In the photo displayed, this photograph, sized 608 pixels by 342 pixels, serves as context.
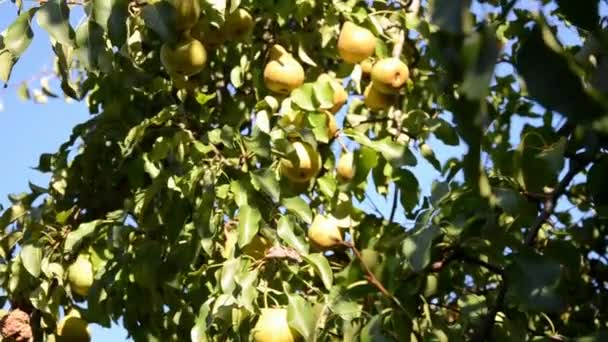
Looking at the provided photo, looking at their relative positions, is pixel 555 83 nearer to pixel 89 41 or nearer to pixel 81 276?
pixel 89 41

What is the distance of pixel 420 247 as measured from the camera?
1317 mm

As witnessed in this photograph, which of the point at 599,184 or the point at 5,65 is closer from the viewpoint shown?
the point at 599,184

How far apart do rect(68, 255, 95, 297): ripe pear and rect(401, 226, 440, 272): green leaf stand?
37.9 inches

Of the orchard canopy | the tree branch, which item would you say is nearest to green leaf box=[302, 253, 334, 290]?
the orchard canopy

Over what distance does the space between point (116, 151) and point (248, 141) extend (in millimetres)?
675

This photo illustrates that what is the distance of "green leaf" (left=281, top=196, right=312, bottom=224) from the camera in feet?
6.28

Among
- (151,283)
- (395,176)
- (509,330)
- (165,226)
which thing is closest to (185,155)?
(165,226)

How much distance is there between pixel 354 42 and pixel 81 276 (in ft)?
2.72

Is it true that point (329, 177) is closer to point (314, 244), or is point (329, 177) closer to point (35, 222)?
point (314, 244)

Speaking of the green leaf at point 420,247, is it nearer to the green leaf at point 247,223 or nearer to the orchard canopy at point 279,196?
the orchard canopy at point 279,196

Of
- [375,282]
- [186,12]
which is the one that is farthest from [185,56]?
[375,282]

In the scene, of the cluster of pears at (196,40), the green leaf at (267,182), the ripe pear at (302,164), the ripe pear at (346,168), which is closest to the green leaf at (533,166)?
the green leaf at (267,182)

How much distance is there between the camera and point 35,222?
2217mm

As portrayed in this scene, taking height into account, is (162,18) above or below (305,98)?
above
